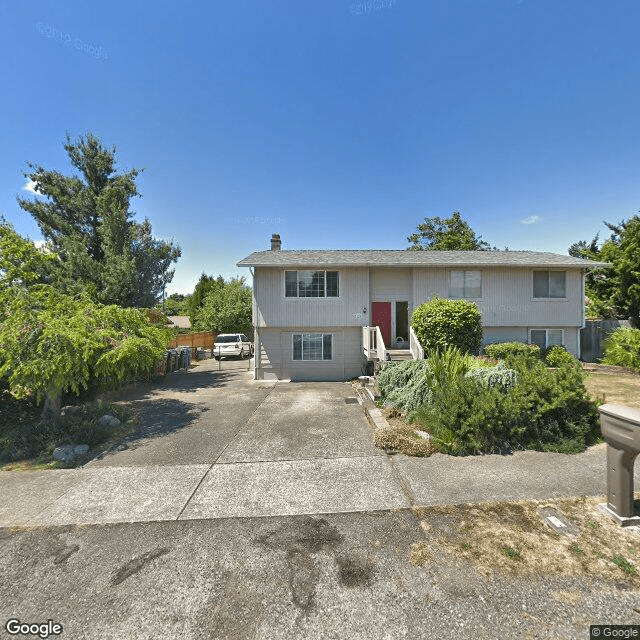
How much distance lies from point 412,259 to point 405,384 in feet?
23.2

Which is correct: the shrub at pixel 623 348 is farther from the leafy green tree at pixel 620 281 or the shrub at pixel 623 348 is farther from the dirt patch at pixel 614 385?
the leafy green tree at pixel 620 281

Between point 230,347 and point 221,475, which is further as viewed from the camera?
point 230,347

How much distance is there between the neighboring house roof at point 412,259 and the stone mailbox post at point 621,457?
9767 mm

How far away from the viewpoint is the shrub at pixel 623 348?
1276 cm

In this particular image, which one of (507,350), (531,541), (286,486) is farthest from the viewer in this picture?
(507,350)

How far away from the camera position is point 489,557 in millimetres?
3268

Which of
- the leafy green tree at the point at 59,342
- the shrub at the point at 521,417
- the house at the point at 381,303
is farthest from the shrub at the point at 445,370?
the leafy green tree at the point at 59,342

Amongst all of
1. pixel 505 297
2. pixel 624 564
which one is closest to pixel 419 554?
pixel 624 564

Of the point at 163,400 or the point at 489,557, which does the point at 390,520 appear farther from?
the point at 163,400

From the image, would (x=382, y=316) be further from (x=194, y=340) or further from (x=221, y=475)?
(x=194, y=340)

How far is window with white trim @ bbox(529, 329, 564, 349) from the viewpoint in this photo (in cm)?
1387

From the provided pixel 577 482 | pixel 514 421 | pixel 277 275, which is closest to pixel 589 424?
pixel 514 421

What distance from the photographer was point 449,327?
35.4 feet

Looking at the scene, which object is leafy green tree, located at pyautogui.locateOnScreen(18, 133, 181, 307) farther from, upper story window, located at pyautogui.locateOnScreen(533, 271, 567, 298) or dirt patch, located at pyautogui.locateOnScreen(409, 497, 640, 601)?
upper story window, located at pyautogui.locateOnScreen(533, 271, 567, 298)
